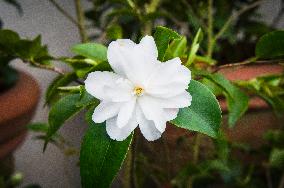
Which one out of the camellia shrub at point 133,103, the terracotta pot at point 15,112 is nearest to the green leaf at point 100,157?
the camellia shrub at point 133,103

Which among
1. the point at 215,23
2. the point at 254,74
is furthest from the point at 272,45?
the point at 215,23

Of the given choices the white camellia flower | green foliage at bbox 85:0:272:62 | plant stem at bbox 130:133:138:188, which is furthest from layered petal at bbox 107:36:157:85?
green foliage at bbox 85:0:272:62

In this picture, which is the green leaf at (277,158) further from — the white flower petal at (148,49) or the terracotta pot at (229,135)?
the white flower petal at (148,49)

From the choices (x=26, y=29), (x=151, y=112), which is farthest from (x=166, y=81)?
(x=26, y=29)

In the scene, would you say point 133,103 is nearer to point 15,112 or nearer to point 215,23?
point 15,112

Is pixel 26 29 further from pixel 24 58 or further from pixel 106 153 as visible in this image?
pixel 106 153

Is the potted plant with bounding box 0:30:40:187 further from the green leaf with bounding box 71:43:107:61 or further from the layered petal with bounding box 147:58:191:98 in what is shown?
the layered petal with bounding box 147:58:191:98

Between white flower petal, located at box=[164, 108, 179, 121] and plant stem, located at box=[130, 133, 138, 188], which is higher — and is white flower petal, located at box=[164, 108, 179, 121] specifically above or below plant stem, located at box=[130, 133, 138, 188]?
above
